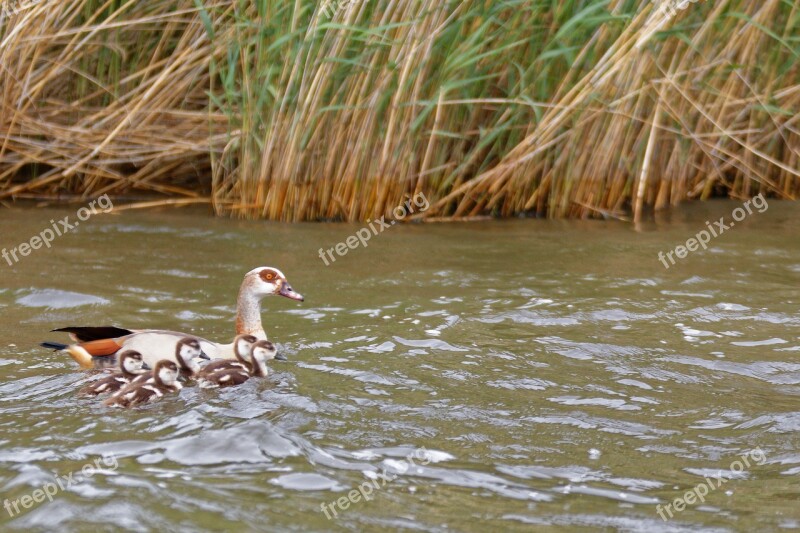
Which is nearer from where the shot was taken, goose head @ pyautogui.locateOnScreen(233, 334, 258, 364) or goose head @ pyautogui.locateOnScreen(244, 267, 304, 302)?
goose head @ pyautogui.locateOnScreen(233, 334, 258, 364)

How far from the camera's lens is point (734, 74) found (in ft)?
30.8

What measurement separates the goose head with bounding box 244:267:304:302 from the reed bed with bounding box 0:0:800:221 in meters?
2.57

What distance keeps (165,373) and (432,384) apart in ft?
4.08

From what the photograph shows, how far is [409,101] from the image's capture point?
343 inches

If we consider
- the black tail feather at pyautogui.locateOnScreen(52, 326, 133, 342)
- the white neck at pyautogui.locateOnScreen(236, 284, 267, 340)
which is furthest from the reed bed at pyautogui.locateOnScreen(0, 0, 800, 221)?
the black tail feather at pyautogui.locateOnScreen(52, 326, 133, 342)

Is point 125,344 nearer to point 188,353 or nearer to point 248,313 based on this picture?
point 188,353

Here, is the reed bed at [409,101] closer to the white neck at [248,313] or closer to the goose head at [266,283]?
the goose head at [266,283]

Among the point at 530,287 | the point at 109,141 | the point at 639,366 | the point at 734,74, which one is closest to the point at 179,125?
the point at 109,141

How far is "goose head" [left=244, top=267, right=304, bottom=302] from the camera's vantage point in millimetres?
6203

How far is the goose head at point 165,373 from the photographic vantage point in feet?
17.3

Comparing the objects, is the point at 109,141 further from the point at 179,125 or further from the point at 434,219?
the point at 434,219

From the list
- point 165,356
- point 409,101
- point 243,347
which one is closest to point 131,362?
point 165,356

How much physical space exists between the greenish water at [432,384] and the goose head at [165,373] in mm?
93

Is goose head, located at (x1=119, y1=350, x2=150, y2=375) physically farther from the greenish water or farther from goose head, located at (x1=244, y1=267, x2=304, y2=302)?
goose head, located at (x1=244, y1=267, x2=304, y2=302)
